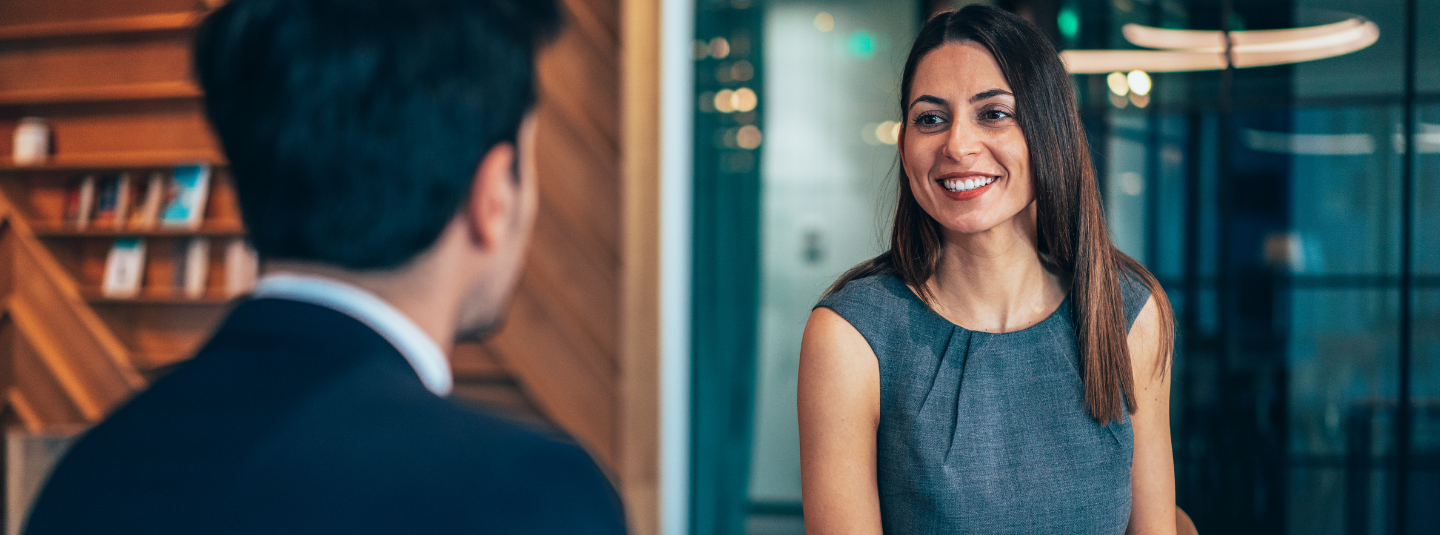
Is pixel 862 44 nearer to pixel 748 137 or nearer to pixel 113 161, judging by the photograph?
pixel 748 137

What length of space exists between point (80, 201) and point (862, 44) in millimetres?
3736

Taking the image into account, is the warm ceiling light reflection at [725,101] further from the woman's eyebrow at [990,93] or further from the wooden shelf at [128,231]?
the woman's eyebrow at [990,93]

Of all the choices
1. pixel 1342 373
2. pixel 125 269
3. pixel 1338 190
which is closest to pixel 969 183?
pixel 1338 190

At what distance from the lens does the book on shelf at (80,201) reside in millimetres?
4027

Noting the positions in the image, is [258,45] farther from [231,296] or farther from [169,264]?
[169,264]

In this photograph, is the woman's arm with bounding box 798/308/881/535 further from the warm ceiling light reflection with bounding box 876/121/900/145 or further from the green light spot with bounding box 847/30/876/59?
the green light spot with bounding box 847/30/876/59

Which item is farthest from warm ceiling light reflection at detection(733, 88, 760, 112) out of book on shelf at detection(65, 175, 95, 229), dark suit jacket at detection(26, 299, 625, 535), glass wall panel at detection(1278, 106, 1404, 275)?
dark suit jacket at detection(26, 299, 625, 535)

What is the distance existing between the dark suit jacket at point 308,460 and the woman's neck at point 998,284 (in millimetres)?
1028

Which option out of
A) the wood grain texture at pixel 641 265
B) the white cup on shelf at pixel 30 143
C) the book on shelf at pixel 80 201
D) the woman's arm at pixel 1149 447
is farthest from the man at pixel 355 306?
the white cup on shelf at pixel 30 143

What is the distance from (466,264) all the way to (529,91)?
0.13 meters

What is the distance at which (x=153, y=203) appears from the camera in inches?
155

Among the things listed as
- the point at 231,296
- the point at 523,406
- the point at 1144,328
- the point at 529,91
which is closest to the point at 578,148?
the point at 523,406

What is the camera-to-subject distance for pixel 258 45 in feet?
1.76

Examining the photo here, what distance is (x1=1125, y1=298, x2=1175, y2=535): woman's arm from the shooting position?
1.38 metres
